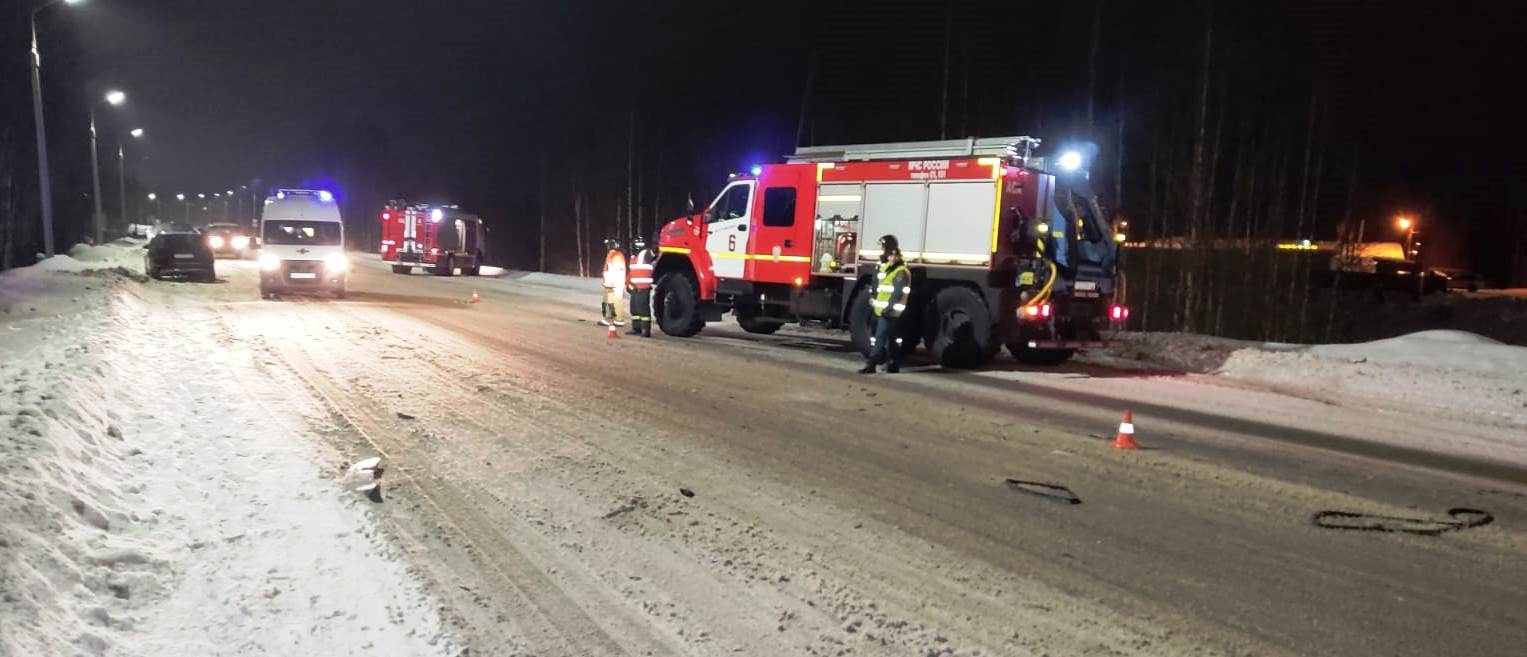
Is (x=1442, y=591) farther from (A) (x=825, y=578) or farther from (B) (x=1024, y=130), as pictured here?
(B) (x=1024, y=130)

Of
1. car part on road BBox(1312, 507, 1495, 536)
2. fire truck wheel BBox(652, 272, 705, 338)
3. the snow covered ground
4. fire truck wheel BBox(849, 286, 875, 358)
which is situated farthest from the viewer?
fire truck wheel BBox(652, 272, 705, 338)

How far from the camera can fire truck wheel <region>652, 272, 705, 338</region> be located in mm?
17047

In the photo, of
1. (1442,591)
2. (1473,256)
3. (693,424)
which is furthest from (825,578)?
(1473,256)

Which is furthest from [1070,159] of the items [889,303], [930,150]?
[889,303]

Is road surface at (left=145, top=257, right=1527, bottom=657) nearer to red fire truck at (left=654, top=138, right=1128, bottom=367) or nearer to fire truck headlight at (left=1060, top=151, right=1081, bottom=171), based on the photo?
red fire truck at (left=654, top=138, right=1128, bottom=367)

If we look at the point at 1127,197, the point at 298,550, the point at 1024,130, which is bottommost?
the point at 298,550

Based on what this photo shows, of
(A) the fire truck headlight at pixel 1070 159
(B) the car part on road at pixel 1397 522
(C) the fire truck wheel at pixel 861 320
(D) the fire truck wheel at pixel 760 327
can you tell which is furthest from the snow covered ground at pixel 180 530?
(A) the fire truck headlight at pixel 1070 159

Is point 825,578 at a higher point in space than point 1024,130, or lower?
lower

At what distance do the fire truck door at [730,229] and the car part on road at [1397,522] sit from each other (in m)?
10.9

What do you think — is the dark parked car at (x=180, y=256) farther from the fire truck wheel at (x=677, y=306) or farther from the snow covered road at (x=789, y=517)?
the snow covered road at (x=789, y=517)

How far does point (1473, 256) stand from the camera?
59.2 metres

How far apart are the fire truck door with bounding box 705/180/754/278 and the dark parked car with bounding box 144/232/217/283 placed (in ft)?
60.2

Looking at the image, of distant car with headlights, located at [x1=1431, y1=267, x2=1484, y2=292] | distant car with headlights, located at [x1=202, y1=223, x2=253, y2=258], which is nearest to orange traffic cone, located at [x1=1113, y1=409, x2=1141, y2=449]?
distant car with headlights, located at [x1=202, y1=223, x2=253, y2=258]

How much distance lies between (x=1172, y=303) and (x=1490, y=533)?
798 inches
